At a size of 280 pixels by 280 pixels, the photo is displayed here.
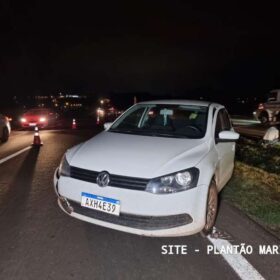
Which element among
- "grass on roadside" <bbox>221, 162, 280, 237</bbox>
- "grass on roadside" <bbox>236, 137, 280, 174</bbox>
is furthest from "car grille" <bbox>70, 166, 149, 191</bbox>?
"grass on roadside" <bbox>236, 137, 280, 174</bbox>

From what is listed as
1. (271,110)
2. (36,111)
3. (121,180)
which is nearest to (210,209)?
(121,180)

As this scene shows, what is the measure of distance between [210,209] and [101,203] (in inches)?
55.8

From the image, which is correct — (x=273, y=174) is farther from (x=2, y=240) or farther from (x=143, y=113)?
(x=2, y=240)

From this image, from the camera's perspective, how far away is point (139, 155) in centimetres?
432

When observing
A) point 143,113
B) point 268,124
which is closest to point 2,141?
point 143,113

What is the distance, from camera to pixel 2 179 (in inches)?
289

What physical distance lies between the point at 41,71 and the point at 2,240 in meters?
57.3

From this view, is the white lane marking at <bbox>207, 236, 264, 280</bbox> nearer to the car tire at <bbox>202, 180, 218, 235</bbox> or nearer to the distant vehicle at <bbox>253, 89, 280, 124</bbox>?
the car tire at <bbox>202, 180, 218, 235</bbox>

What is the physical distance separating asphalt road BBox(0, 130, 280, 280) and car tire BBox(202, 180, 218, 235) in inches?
5.5

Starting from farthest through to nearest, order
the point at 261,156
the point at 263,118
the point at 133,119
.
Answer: the point at 263,118 → the point at 261,156 → the point at 133,119

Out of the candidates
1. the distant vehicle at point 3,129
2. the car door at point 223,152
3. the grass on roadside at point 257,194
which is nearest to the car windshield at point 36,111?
the distant vehicle at point 3,129

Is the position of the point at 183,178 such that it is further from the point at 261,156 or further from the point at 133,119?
the point at 261,156

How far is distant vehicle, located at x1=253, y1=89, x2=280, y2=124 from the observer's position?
872 inches

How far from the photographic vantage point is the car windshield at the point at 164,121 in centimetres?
539
